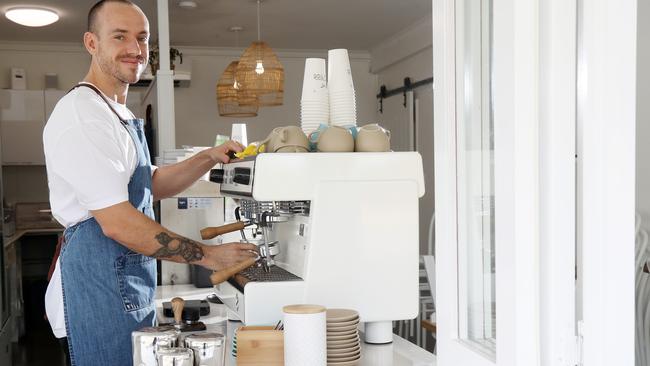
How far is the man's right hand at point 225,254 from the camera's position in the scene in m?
1.87

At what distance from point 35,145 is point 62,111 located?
20.1 feet

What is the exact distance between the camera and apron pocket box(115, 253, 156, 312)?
6.11 ft

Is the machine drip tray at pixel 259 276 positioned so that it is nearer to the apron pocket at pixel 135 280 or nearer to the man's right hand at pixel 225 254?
the man's right hand at pixel 225 254

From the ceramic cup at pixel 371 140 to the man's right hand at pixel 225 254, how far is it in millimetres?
387

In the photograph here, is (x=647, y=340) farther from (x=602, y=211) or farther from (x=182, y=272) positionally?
(x=182, y=272)

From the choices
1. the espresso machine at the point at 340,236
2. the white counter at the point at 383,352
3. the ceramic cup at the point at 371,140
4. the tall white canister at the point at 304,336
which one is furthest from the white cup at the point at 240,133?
the tall white canister at the point at 304,336

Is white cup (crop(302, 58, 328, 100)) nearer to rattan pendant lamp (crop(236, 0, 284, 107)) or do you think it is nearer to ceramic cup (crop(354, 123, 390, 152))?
ceramic cup (crop(354, 123, 390, 152))

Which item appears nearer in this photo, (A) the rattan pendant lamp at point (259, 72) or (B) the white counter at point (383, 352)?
(B) the white counter at point (383, 352)

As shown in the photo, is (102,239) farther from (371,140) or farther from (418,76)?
(418,76)

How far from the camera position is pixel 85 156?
1.76m

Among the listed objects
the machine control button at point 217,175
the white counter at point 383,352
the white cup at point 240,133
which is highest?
Result: the white cup at point 240,133

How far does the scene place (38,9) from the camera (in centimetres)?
579

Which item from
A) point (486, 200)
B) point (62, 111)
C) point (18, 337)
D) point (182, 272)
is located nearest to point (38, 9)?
point (18, 337)

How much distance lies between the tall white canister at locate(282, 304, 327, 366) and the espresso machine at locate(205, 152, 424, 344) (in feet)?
0.91
